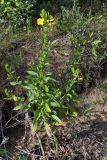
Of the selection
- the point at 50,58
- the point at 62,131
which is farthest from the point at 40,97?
the point at 50,58

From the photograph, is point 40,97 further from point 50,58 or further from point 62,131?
point 50,58

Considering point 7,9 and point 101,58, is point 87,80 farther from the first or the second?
point 7,9

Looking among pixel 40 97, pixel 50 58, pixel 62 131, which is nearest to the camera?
pixel 40 97

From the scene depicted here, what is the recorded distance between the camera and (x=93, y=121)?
5.65 metres

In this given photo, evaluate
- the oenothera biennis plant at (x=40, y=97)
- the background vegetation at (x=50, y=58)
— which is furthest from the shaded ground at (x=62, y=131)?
the oenothera biennis plant at (x=40, y=97)

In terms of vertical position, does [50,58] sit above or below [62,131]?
above

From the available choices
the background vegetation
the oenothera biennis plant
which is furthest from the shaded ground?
the oenothera biennis plant

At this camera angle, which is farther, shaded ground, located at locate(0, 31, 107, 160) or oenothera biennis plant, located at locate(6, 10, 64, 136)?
shaded ground, located at locate(0, 31, 107, 160)

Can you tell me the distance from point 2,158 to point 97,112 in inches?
60.0

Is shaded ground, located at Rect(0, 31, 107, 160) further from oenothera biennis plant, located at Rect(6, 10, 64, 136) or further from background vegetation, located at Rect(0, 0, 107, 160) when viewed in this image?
oenothera biennis plant, located at Rect(6, 10, 64, 136)

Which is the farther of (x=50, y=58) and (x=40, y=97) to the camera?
(x=50, y=58)

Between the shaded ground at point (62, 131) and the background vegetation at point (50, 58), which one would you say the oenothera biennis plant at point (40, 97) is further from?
the shaded ground at point (62, 131)

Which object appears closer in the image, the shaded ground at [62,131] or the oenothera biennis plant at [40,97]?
the oenothera biennis plant at [40,97]

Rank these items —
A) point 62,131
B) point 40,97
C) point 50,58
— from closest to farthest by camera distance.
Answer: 1. point 40,97
2. point 62,131
3. point 50,58
